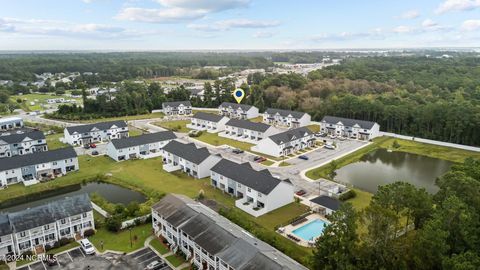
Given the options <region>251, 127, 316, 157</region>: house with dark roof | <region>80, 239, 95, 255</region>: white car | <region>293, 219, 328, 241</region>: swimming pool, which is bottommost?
<region>293, 219, 328, 241</region>: swimming pool

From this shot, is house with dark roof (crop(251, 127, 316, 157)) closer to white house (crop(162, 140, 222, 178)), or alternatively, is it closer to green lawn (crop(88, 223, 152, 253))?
white house (crop(162, 140, 222, 178))

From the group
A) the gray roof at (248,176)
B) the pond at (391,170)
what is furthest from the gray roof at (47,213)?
the pond at (391,170)

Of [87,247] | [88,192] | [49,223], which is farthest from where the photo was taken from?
[88,192]

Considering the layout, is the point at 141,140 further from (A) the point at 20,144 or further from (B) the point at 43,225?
(B) the point at 43,225

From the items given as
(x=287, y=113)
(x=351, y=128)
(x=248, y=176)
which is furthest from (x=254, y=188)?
(x=287, y=113)

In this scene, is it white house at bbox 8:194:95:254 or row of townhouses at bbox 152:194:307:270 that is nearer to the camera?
row of townhouses at bbox 152:194:307:270

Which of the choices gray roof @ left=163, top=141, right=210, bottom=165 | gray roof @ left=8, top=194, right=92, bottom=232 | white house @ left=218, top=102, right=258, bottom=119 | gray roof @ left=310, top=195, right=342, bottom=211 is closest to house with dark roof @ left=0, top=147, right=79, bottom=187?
gray roof @ left=163, top=141, right=210, bottom=165

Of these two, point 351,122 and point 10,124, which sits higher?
point 10,124
